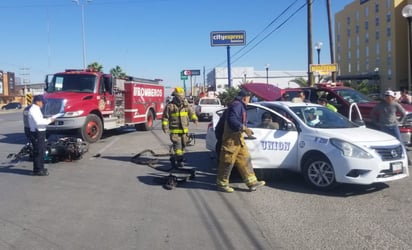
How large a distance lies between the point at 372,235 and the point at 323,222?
693mm

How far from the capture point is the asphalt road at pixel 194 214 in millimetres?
5055

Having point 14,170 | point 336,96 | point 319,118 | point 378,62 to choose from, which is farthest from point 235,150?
point 378,62

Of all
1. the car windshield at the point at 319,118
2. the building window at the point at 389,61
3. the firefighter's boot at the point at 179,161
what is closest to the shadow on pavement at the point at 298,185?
the car windshield at the point at 319,118

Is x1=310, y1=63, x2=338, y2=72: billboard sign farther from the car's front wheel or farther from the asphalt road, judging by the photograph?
the car's front wheel

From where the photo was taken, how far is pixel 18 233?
5387 mm

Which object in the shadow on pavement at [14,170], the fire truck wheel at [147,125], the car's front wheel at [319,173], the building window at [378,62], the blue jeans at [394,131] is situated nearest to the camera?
the car's front wheel at [319,173]

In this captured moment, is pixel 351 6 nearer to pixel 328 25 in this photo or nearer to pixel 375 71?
pixel 375 71

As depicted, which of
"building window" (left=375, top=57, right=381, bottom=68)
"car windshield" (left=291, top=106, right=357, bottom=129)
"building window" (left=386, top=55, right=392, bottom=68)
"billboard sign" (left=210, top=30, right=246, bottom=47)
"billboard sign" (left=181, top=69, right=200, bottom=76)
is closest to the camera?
"car windshield" (left=291, top=106, right=357, bottom=129)

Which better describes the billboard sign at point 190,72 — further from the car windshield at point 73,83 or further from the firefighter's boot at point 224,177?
the firefighter's boot at point 224,177

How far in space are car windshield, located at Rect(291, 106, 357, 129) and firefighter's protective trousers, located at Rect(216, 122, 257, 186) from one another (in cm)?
139

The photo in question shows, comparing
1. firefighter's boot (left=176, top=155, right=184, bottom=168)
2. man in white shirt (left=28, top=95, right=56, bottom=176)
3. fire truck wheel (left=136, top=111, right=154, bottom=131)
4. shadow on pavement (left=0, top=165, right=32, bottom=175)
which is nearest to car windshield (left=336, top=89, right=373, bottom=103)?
firefighter's boot (left=176, top=155, right=184, bottom=168)

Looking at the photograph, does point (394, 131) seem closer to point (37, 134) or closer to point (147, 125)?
point (37, 134)

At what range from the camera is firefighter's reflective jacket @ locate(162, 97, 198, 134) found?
9.41 metres

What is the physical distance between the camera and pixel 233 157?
292 inches
